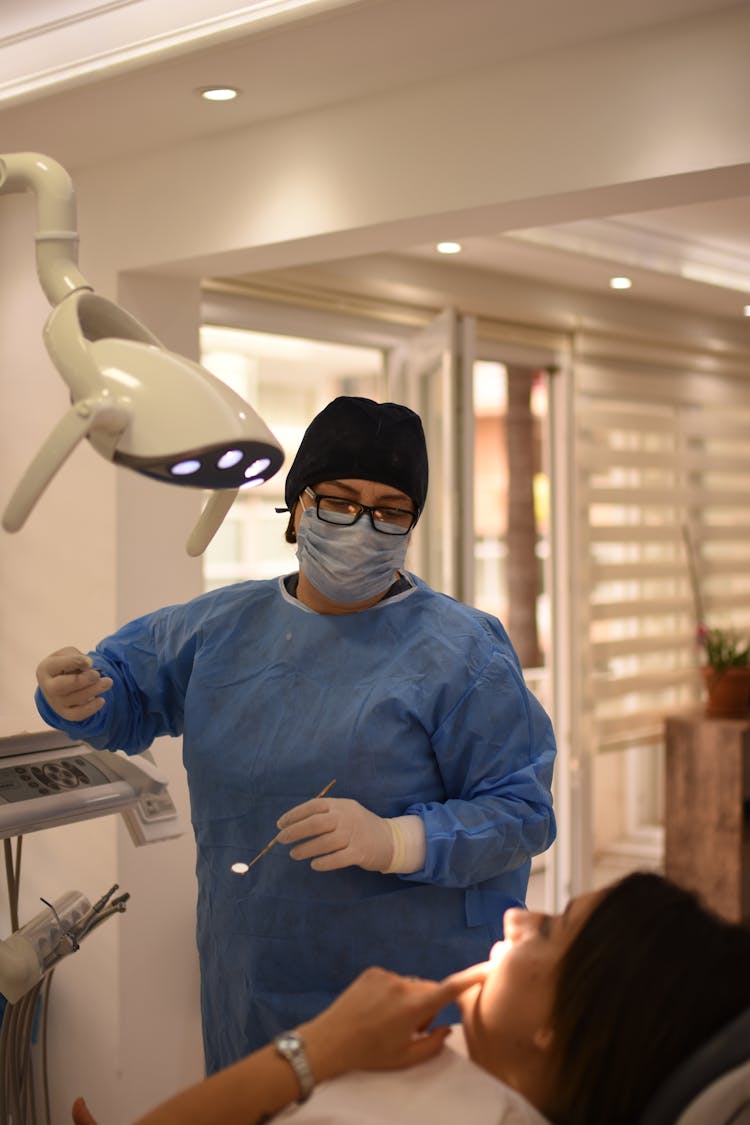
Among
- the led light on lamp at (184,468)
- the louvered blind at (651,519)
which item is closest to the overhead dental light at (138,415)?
the led light on lamp at (184,468)

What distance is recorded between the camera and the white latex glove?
5.25 feet

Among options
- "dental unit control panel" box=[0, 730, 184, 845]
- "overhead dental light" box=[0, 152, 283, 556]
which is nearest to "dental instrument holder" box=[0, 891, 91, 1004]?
"dental unit control panel" box=[0, 730, 184, 845]

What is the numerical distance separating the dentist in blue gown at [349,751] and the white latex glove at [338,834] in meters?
0.05

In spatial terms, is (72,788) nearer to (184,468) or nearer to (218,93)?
(184,468)

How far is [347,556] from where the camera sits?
71.2 inches

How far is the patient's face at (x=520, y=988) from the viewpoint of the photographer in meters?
1.34

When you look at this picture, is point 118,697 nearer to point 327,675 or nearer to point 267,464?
point 327,675

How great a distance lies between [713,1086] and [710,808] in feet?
12.0

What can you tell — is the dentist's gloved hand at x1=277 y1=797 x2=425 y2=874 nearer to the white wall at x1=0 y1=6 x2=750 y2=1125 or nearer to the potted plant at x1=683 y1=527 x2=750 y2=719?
the white wall at x1=0 y1=6 x2=750 y2=1125

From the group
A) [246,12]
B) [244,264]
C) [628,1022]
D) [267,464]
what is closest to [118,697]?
[267,464]

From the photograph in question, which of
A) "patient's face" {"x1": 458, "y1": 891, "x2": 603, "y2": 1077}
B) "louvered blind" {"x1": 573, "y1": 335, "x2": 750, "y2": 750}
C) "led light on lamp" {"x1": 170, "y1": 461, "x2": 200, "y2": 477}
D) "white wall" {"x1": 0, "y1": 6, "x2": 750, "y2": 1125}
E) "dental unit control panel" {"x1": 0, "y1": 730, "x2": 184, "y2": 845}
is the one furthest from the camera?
"louvered blind" {"x1": 573, "y1": 335, "x2": 750, "y2": 750}

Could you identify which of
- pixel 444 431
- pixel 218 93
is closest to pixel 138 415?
pixel 218 93

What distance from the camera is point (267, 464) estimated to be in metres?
1.29

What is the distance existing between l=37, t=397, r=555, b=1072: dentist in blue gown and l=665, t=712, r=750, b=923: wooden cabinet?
2.90 m
